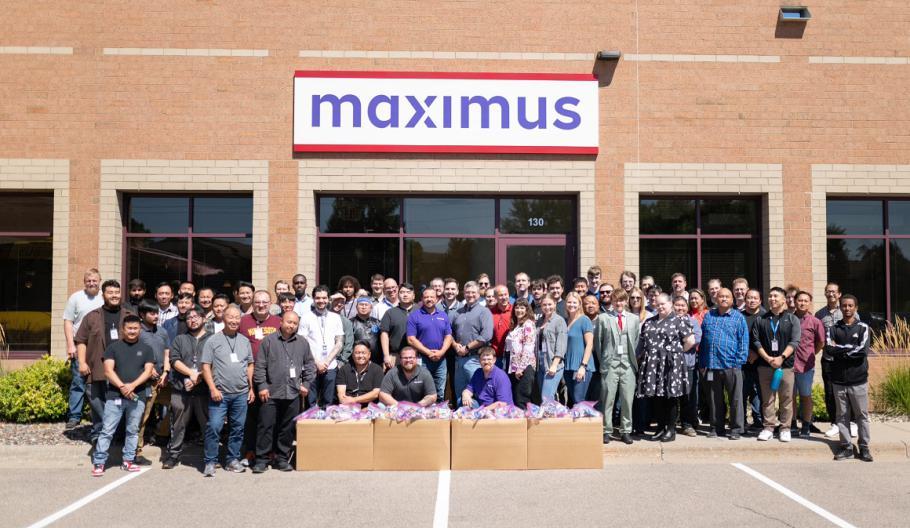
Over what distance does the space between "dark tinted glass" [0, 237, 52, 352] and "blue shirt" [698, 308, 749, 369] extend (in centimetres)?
1087

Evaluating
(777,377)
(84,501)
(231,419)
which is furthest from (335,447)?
(777,377)

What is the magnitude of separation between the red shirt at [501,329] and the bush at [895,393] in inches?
239

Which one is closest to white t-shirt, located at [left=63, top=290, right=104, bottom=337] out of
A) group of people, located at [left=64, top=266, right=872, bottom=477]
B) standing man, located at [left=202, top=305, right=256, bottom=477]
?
group of people, located at [left=64, top=266, right=872, bottom=477]

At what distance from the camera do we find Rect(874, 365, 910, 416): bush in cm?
1093

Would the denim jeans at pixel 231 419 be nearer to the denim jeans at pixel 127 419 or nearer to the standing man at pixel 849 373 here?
the denim jeans at pixel 127 419

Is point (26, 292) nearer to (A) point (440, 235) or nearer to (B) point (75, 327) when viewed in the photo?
(B) point (75, 327)

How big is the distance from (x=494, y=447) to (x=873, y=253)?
9112 mm

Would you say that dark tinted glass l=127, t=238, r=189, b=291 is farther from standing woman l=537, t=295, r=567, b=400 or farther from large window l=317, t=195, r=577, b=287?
standing woman l=537, t=295, r=567, b=400

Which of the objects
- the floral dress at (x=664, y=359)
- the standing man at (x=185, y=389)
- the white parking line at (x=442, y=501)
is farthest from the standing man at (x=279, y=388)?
the floral dress at (x=664, y=359)

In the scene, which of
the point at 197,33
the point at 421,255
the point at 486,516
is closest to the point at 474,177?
the point at 421,255

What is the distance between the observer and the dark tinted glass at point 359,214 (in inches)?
521

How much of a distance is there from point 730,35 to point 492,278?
604 cm

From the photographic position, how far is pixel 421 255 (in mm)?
13234

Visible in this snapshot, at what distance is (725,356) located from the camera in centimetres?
947
